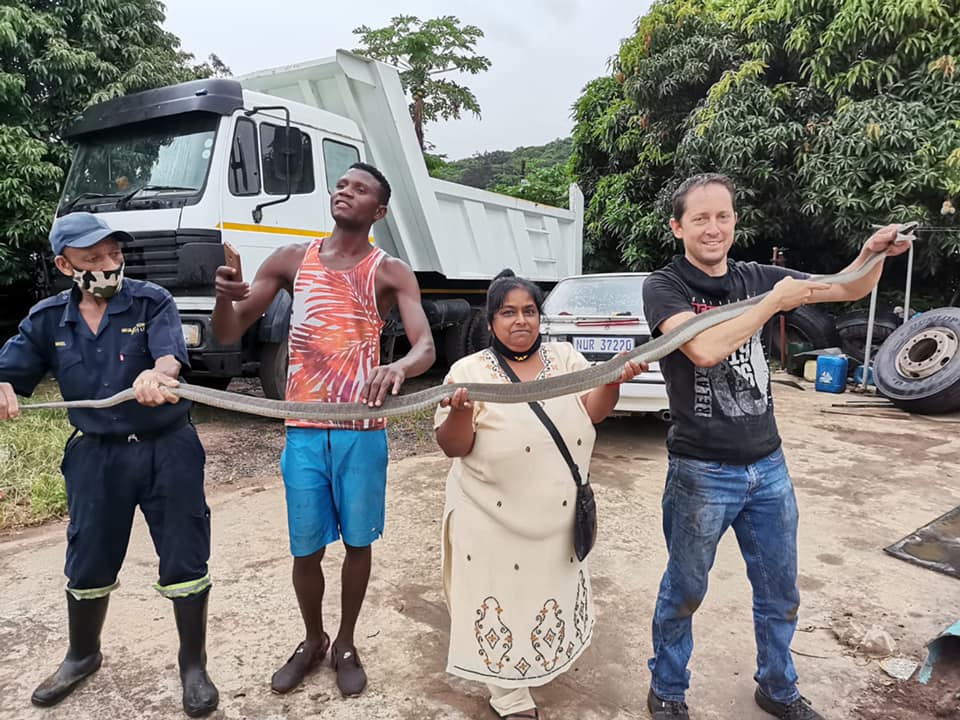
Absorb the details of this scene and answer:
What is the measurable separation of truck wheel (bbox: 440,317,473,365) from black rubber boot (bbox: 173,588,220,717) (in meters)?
6.35

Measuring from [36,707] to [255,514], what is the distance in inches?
74.1

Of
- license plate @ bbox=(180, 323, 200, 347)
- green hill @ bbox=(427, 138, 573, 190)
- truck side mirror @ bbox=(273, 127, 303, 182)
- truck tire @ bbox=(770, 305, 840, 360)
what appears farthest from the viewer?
green hill @ bbox=(427, 138, 573, 190)

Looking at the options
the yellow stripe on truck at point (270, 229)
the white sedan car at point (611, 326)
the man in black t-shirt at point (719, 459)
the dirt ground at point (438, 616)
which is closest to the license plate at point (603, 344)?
the white sedan car at point (611, 326)

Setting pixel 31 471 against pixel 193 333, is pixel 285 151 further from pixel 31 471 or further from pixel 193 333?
pixel 31 471

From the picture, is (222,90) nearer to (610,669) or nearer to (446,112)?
(610,669)

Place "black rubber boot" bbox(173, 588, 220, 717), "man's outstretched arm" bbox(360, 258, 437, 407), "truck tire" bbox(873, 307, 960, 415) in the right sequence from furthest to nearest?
"truck tire" bbox(873, 307, 960, 415) → "black rubber boot" bbox(173, 588, 220, 717) → "man's outstretched arm" bbox(360, 258, 437, 407)

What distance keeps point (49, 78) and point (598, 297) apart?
931 centimetres

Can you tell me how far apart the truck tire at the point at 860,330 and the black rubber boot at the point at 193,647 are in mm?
9967

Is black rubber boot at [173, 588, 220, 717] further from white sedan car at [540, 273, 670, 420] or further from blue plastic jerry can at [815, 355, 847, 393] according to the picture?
blue plastic jerry can at [815, 355, 847, 393]

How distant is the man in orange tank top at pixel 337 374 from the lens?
7.48 ft

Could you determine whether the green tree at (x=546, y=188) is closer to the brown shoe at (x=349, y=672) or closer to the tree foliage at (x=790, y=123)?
the tree foliage at (x=790, y=123)

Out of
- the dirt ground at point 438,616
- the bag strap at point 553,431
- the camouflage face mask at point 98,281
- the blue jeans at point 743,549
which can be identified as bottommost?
the dirt ground at point 438,616

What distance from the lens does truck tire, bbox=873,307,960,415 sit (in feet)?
23.3

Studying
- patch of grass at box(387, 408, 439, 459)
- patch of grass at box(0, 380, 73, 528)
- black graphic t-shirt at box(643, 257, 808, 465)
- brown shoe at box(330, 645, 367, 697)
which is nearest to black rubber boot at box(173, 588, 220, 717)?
brown shoe at box(330, 645, 367, 697)
